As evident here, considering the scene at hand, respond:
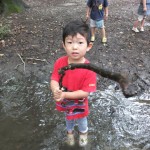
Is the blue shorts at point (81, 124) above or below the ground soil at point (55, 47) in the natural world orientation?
below

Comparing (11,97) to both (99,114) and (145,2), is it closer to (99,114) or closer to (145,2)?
(99,114)

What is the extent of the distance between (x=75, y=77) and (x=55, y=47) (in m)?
3.33

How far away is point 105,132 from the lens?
372 centimetres

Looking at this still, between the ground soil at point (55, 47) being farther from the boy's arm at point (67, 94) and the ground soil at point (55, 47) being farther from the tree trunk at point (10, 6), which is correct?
the boy's arm at point (67, 94)

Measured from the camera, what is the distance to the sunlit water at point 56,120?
352 cm

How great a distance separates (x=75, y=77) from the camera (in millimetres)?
2820

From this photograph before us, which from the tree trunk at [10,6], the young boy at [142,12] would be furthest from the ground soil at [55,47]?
the tree trunk at [10,6]

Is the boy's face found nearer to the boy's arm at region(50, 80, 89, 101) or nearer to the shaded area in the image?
the boy's arm at region(50, 80, 89, 101)

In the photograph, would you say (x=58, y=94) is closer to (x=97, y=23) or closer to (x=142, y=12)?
(x=97, y=23)

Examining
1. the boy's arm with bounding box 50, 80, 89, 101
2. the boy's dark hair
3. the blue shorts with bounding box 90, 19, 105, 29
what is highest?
the boy's dark hair

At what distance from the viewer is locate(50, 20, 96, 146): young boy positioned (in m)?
2.67

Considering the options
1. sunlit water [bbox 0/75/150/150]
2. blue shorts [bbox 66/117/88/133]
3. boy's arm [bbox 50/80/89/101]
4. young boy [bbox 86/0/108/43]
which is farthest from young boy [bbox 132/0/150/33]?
boy's arm [bbox 50/80/89/101]

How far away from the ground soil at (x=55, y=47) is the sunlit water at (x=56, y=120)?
1.34 feet

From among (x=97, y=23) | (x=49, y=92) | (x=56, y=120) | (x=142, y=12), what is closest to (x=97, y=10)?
(x=97, y=23)
